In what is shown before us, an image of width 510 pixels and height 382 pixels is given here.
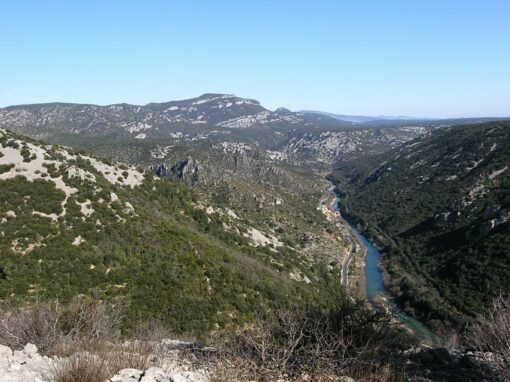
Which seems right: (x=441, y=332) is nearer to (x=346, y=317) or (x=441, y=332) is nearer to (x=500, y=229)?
(x=500, y=229)

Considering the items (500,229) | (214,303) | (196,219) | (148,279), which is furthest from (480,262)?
(148,279)

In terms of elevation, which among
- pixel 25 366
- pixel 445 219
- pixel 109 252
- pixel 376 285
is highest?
pixel 25 366

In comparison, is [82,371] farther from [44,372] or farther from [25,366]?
[25,366]

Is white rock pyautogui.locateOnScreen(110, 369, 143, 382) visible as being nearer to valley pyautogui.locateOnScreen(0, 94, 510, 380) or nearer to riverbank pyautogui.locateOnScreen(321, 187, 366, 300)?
valley pyautogui.locateOnScreen(0, 94, 510, 380)

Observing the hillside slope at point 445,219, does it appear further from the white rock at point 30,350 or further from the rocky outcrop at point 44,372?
the white rock at point 30,350

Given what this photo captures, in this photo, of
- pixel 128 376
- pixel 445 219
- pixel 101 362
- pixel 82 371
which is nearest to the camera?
pixel 82 371

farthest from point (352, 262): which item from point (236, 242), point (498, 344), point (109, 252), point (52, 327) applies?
point (52, 327)
